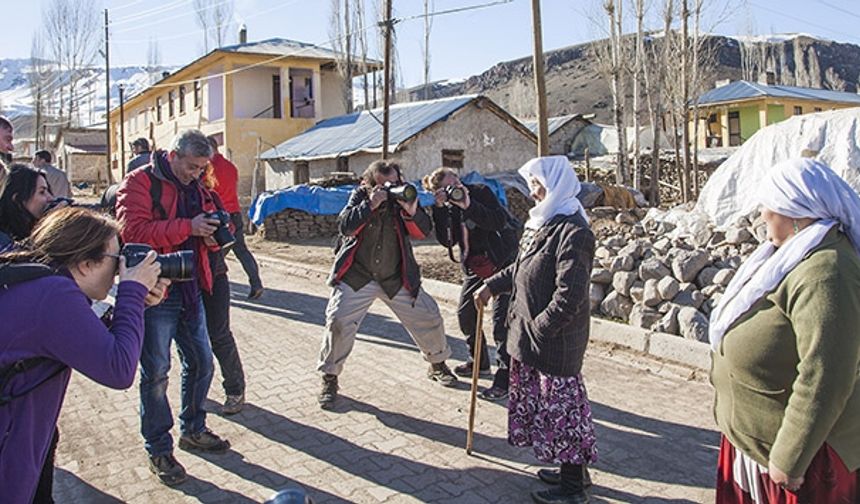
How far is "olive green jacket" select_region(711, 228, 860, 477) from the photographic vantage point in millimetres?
2119

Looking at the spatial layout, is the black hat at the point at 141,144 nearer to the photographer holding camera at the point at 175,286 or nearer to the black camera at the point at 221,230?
the photographer holding camera at the point at 175,286

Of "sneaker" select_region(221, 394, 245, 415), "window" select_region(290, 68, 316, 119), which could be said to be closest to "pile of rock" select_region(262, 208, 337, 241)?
"sneaker" select_region(221, 394, 245, 415)

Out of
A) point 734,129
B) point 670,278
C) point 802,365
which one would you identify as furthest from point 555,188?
point 734,129

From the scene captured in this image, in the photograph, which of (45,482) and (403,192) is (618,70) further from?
(45,482)

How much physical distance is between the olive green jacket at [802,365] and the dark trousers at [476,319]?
2778 mm

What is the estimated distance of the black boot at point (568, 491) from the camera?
348 centimetres

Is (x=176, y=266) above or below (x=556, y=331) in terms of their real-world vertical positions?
above

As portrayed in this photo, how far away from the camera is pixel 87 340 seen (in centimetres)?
206

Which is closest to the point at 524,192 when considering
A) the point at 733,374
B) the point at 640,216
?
the point at 640,216

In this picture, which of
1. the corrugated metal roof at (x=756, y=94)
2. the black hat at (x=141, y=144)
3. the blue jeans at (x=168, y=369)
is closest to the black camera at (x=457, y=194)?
the blue jeans at (x=168, y=369)

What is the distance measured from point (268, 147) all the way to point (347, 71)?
17.4 feet

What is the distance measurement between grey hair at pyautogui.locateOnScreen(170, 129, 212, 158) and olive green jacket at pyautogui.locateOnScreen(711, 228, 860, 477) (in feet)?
9.56

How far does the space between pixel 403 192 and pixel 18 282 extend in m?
2.91

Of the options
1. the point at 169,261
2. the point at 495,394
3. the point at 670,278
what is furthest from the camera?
the point at 670,278
